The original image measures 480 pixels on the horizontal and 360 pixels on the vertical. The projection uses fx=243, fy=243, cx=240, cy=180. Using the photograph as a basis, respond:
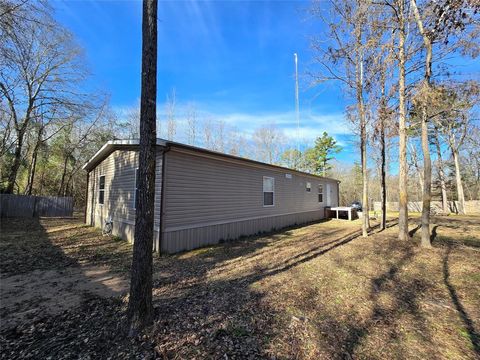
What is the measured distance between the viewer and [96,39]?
8.05 meters

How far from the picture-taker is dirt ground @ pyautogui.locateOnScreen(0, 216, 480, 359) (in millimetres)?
2611

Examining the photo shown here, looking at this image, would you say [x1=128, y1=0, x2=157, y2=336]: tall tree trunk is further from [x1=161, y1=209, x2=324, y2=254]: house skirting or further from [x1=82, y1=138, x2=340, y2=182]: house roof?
[x1=161, y1=209, x2=324, y2=254]: house skirting

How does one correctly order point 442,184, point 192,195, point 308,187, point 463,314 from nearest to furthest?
1. point 463,314
2. point 192,195
3. point 308,187
4. point 442,184

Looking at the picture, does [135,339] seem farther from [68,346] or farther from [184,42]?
[184,42]

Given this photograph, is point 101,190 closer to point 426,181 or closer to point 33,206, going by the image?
point 33,206

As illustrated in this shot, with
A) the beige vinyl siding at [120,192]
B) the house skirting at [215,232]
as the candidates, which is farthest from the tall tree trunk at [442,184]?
the beige vinyl siding at [120,192]

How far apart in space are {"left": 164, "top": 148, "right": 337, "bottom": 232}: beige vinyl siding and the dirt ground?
135cm

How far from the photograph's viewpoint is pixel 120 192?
902cm

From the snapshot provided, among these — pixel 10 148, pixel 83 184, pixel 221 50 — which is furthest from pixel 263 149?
pixel 10 148

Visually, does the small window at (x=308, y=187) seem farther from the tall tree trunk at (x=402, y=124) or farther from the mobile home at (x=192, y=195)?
the tall tree trunk at (x=402, y=124)

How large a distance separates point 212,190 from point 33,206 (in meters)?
15.0

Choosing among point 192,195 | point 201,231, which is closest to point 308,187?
point 201,231

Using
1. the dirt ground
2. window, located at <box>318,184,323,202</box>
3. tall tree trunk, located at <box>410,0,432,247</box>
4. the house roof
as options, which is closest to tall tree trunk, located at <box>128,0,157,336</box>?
the dirt ground

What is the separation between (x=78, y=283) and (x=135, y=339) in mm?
2764
